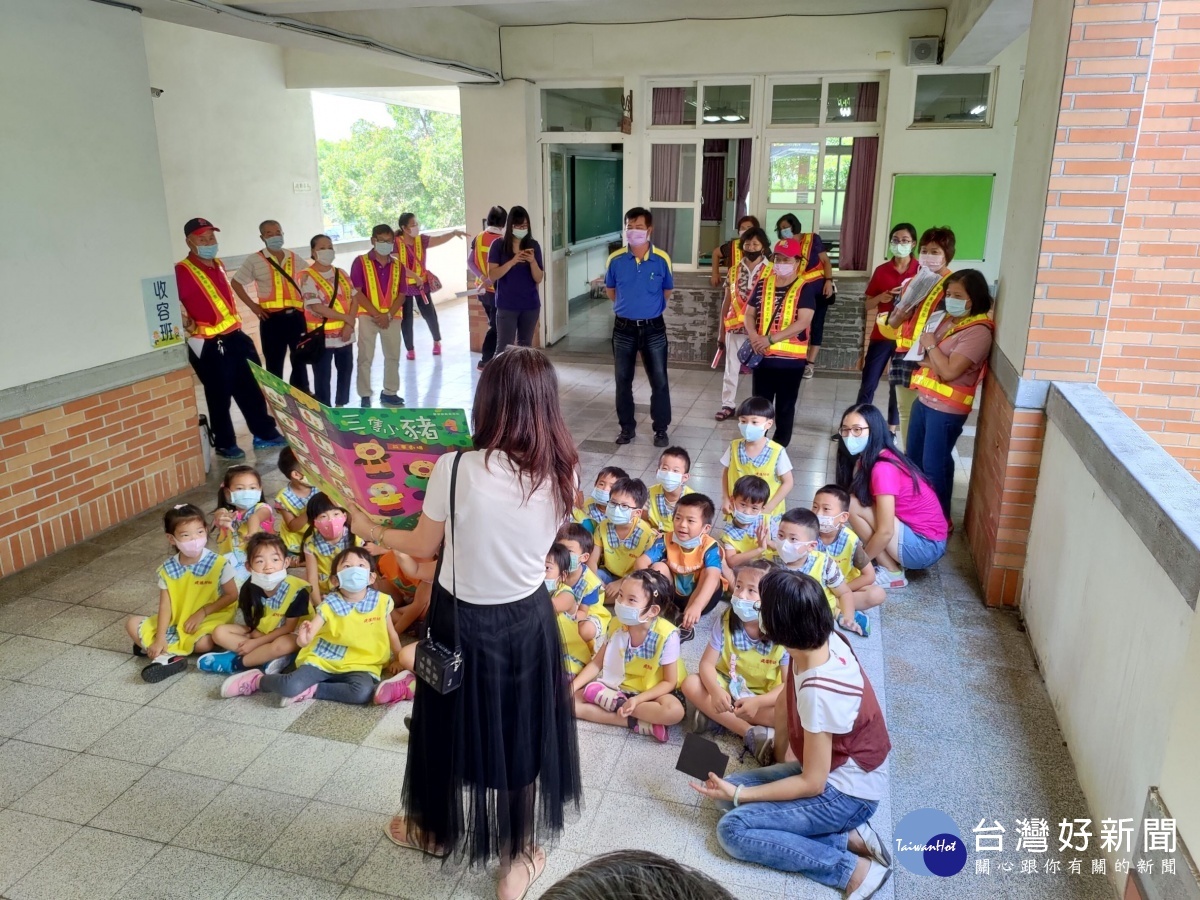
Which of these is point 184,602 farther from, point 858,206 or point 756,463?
point 858,206

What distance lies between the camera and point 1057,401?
3.65 metres

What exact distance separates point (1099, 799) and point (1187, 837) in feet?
4.21

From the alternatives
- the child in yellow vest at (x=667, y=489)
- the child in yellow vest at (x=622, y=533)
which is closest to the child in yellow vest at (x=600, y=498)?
the child in yellow vest at (x=622, y=533)

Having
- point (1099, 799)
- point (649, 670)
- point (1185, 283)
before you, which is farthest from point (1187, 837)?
point (1185, 283)

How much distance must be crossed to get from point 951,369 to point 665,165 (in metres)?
Answer: 5.55

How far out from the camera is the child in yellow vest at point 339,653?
11.1ft

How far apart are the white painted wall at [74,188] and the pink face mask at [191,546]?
1717 mm

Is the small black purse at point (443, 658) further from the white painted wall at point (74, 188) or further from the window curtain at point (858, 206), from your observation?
the window curtain at point (858, 206)

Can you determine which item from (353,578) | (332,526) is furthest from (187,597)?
(353,578)

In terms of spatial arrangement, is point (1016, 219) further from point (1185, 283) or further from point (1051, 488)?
point (1051, 488)

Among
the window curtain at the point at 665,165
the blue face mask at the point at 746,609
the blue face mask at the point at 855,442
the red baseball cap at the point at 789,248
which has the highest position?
the window curtain at the point at 665,165

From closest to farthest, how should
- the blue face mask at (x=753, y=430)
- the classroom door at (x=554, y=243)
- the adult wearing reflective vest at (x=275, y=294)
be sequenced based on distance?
the blue face mask at (x=753, y=430) → the adult wearing reflective vest at (x=275, y=294) → the classroom door at (x=554, y=243)

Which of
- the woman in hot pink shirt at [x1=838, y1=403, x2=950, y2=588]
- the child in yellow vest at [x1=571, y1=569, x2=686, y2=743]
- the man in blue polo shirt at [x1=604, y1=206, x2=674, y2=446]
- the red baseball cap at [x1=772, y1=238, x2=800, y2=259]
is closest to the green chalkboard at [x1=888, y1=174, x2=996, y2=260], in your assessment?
the red baseball cap at [x1=772, y1=238, x2=800, y2=259]

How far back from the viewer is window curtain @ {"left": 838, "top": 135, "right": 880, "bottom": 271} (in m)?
8.69
